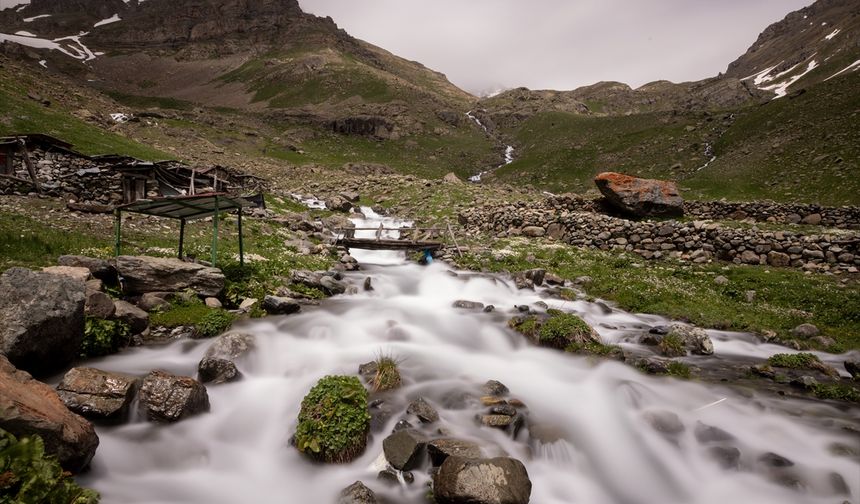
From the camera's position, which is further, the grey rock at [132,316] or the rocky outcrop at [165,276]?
the rocky outcrop at [165,276]

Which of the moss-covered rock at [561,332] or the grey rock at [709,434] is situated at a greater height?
the moss-covered rock at [561,332]

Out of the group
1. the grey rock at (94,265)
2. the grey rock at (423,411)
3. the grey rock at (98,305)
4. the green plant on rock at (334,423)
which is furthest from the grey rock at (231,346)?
the grey rock at (423,411)

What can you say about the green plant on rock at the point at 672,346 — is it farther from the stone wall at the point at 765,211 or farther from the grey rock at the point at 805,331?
the stone wall at the point at 765,211

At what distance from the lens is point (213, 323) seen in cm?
1159

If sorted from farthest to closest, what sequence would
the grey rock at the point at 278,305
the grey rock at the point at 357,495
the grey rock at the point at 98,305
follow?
the grey rock at the point at 278,305 → the grey rock at the point at 98,305 → the grey rock at the point at 357,495

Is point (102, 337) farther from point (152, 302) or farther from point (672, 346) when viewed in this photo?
point (672, 346)

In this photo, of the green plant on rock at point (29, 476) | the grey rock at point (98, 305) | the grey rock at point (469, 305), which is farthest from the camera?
the grey rock at point (469, 305)

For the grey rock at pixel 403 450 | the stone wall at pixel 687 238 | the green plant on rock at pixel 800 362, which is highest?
the stone wall at pixel 687 238

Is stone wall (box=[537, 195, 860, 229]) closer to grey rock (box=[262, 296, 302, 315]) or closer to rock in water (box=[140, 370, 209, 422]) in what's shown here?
grey rock (box=[262, 296, 302, 315])

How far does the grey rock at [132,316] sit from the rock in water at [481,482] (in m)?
9.56

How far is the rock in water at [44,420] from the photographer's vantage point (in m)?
4.83

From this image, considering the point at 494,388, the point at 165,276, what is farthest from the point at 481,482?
the point at 165,276

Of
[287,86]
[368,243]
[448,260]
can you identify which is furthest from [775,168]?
[287,86]

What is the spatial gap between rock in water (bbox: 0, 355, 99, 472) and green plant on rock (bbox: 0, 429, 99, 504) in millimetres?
260
